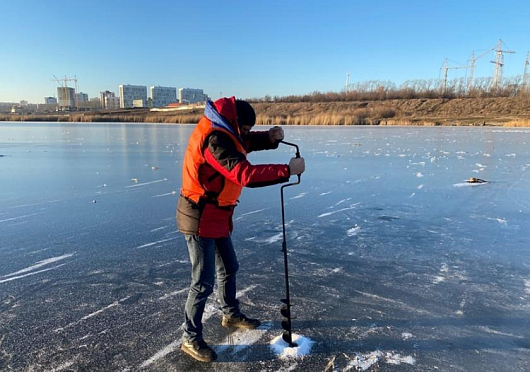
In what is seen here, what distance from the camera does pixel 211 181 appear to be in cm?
225

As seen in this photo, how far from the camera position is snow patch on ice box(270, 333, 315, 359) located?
2.33 m

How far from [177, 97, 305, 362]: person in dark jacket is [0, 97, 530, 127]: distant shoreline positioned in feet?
106

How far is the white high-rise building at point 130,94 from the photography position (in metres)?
139

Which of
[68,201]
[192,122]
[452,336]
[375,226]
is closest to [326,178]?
[375,226]

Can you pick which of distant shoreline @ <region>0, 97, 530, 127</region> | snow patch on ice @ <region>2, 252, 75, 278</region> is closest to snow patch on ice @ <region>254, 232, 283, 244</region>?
snow patch on ice @ <region>2, 252, 75, 278</region>

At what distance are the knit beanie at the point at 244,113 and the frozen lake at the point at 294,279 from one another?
1.42 m

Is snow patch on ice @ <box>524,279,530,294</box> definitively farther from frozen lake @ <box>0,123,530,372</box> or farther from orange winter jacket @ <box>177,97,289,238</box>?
orange winter jacket @ <box>177,97,289,238</box>

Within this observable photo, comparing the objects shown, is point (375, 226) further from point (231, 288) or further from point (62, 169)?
point (62, 169)

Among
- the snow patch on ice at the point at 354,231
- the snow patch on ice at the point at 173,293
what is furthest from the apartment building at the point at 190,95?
the snow patch on ice at the point at 173,293

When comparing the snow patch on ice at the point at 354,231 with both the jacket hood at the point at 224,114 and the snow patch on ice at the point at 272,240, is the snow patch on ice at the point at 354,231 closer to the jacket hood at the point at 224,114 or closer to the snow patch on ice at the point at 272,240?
the snow patch on ice at the point at 272,240

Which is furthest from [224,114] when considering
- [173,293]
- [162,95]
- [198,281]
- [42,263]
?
[162,95]

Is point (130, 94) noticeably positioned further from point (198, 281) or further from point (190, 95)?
point (198, 281)

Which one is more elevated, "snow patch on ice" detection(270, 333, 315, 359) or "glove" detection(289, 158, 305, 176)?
"glove" detection(289, 158, 305, 176)

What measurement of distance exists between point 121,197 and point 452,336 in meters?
5.45
